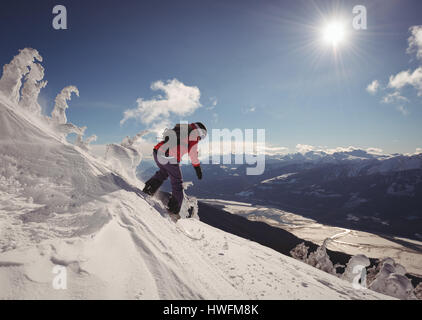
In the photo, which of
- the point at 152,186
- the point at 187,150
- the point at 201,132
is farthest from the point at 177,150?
the point at 152,186

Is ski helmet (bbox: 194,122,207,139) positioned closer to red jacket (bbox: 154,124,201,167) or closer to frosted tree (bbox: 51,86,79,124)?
red jacket (bbox: 154,124,201,167)

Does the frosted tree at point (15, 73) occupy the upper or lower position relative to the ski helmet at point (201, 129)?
upper

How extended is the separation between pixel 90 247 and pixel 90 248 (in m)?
0.02

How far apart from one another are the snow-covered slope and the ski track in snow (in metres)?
0.01

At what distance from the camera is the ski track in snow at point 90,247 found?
253 centimetres

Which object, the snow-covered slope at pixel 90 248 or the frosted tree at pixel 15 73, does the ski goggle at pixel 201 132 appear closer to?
the snow-covered slope at pixel 90 248

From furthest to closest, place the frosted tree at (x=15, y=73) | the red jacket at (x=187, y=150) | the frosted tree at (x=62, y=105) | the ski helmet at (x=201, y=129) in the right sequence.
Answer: the frosted tree at (x=62, y=105) → the ski helmet at (x=201, y=129) → the red jacket at (x=187, y=150) → the frosted tree at (x=15, y=73)

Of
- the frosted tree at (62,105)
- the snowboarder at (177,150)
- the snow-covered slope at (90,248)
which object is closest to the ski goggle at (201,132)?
the snowboarder at (177,150)

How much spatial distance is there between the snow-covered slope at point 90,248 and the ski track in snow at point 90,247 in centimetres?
1

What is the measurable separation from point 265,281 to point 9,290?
14.0ft

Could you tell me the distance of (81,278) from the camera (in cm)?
252

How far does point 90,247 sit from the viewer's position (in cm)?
308
